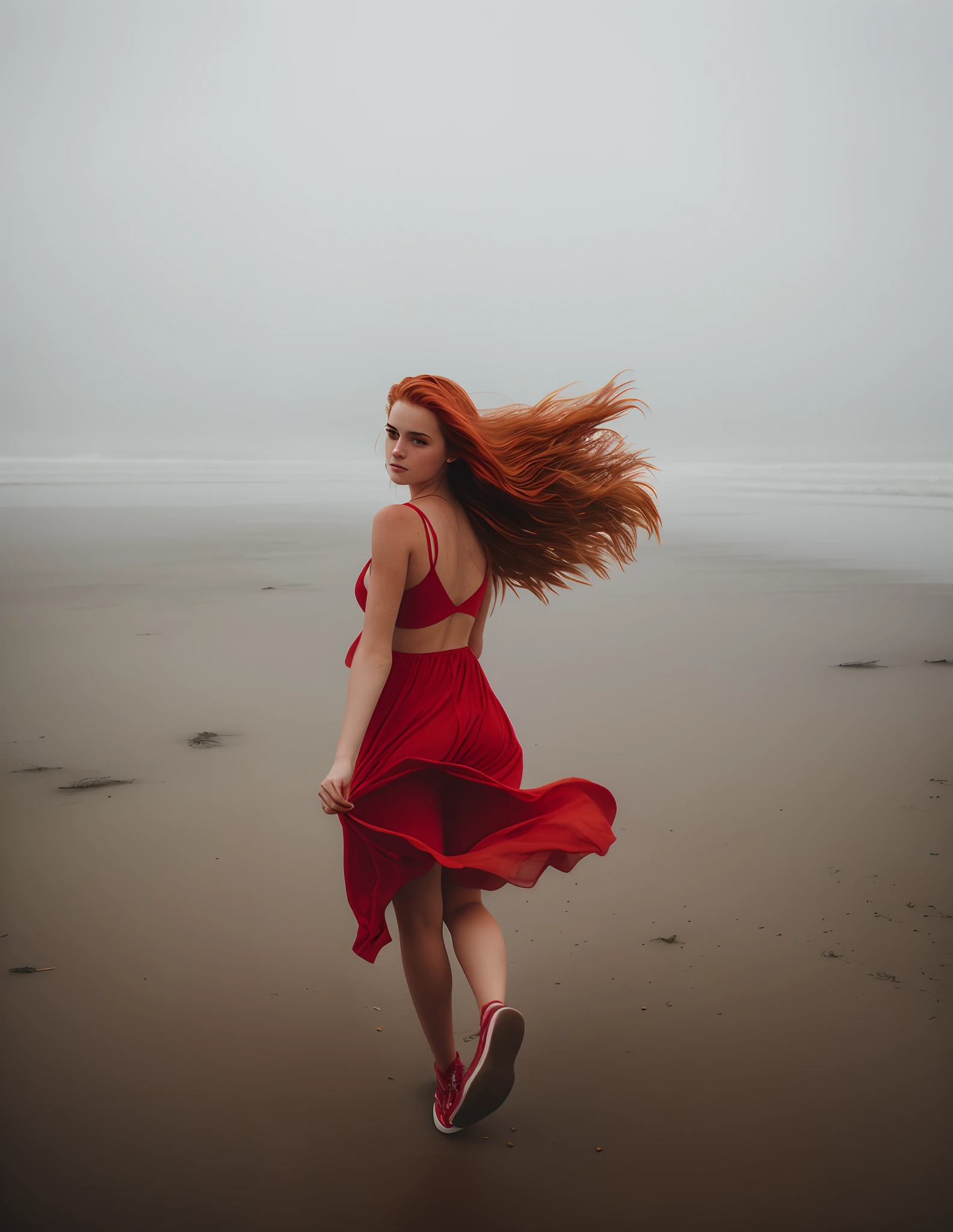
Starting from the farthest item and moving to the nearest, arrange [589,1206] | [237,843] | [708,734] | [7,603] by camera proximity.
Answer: [7,603]
[708,734]
[237,843]
[589,1206]

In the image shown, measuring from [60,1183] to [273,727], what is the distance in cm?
292

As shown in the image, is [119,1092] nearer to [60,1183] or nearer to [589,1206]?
[60,1183]

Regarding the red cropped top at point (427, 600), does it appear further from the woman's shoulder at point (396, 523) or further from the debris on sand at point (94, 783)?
the debris on sand at point (94, 783)

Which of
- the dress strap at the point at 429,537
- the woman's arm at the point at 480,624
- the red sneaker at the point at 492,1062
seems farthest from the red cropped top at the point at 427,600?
the red sneaker at the point at 492,1062

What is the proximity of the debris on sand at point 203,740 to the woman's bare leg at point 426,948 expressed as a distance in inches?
104

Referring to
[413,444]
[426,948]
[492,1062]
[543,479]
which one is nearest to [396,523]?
[413,444]

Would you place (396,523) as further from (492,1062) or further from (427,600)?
(492,1062)

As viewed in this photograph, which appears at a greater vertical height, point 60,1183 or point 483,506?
point 483,506

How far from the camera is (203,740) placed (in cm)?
459

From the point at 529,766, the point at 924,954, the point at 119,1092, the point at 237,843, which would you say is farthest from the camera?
the point at 529,766

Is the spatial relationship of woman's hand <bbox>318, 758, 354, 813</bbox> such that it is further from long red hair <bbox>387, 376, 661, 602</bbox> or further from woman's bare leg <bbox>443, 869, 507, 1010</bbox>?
long red hair <bbox>387, 376, 661, 602</bbox>

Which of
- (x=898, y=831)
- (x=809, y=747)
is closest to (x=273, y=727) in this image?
(x=809, y=747)

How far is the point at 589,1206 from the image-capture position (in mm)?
1919

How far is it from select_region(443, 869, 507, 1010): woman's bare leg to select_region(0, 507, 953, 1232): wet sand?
0.35 m
